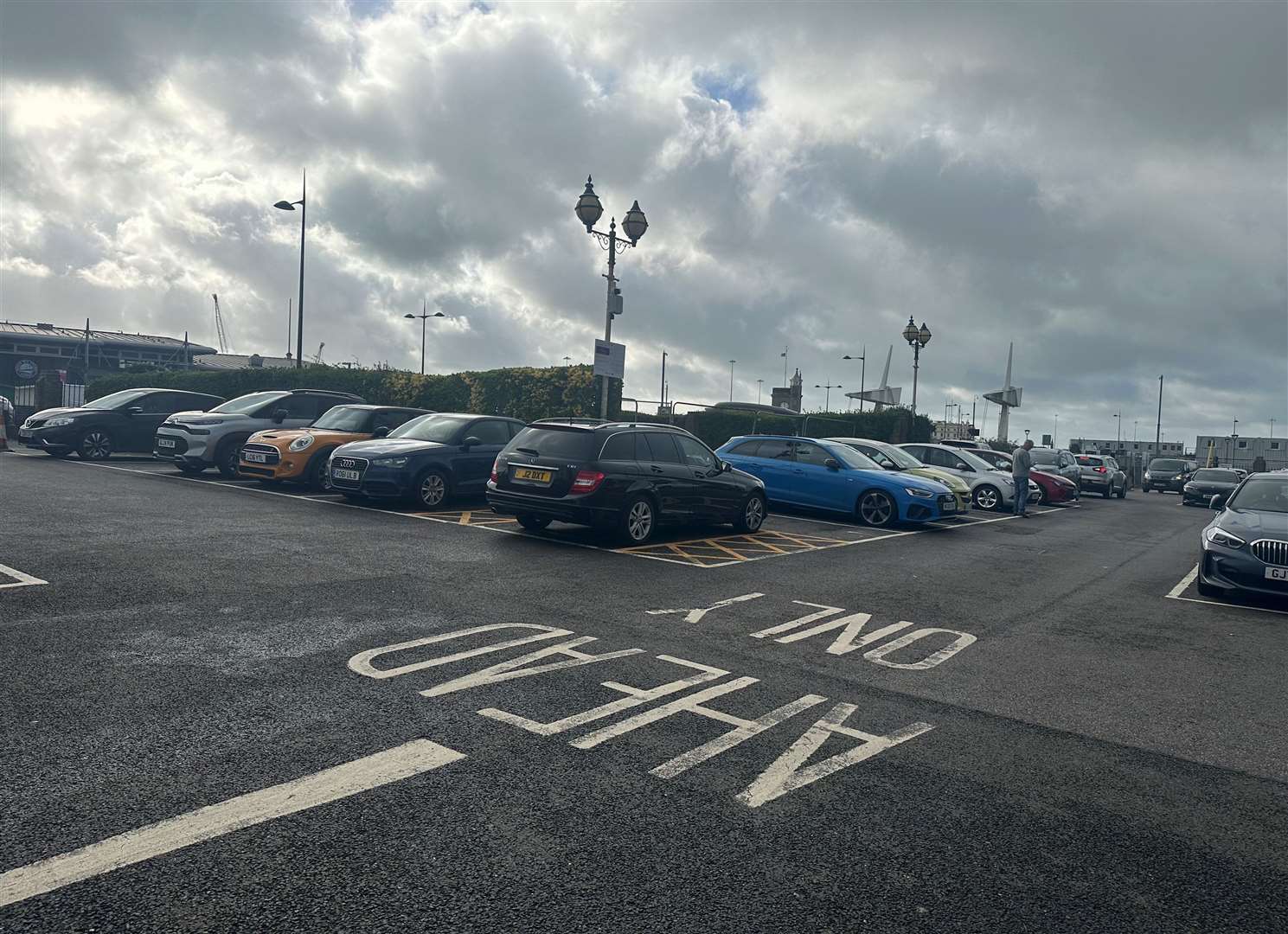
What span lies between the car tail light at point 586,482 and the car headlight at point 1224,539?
6.65 metres

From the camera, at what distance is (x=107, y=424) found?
18.9m

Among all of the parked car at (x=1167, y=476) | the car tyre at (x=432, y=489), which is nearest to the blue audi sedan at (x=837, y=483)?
the car tyre at (x=432, y=489)

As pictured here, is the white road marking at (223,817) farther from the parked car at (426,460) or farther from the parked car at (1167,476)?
the parked car at (1167,476)

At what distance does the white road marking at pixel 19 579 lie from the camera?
6766 mm

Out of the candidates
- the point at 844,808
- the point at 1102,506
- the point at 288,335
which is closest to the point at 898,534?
the point at 844,808

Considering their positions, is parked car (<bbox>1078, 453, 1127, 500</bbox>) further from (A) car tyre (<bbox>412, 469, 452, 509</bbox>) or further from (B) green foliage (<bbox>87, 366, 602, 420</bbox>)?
(A) car tyre (<bbox>412, 469, 452, 509</bbox>)

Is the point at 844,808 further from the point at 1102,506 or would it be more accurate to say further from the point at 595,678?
the point at 1102,506

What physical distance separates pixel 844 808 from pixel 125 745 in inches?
117

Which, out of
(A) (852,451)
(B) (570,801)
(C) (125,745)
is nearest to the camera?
(B) (570,801)

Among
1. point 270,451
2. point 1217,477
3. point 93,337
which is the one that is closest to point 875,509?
point 270,451

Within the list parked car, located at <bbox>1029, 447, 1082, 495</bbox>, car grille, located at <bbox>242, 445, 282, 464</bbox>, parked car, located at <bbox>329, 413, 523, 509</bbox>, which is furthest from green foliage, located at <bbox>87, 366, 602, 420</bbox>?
parked car, located at <bbox>1029, 447, 1082, 495</bbox>

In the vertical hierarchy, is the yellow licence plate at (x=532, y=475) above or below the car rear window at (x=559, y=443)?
below

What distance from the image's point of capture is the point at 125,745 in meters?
3.81

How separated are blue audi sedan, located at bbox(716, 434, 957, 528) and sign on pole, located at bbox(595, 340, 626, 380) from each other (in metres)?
2.64
